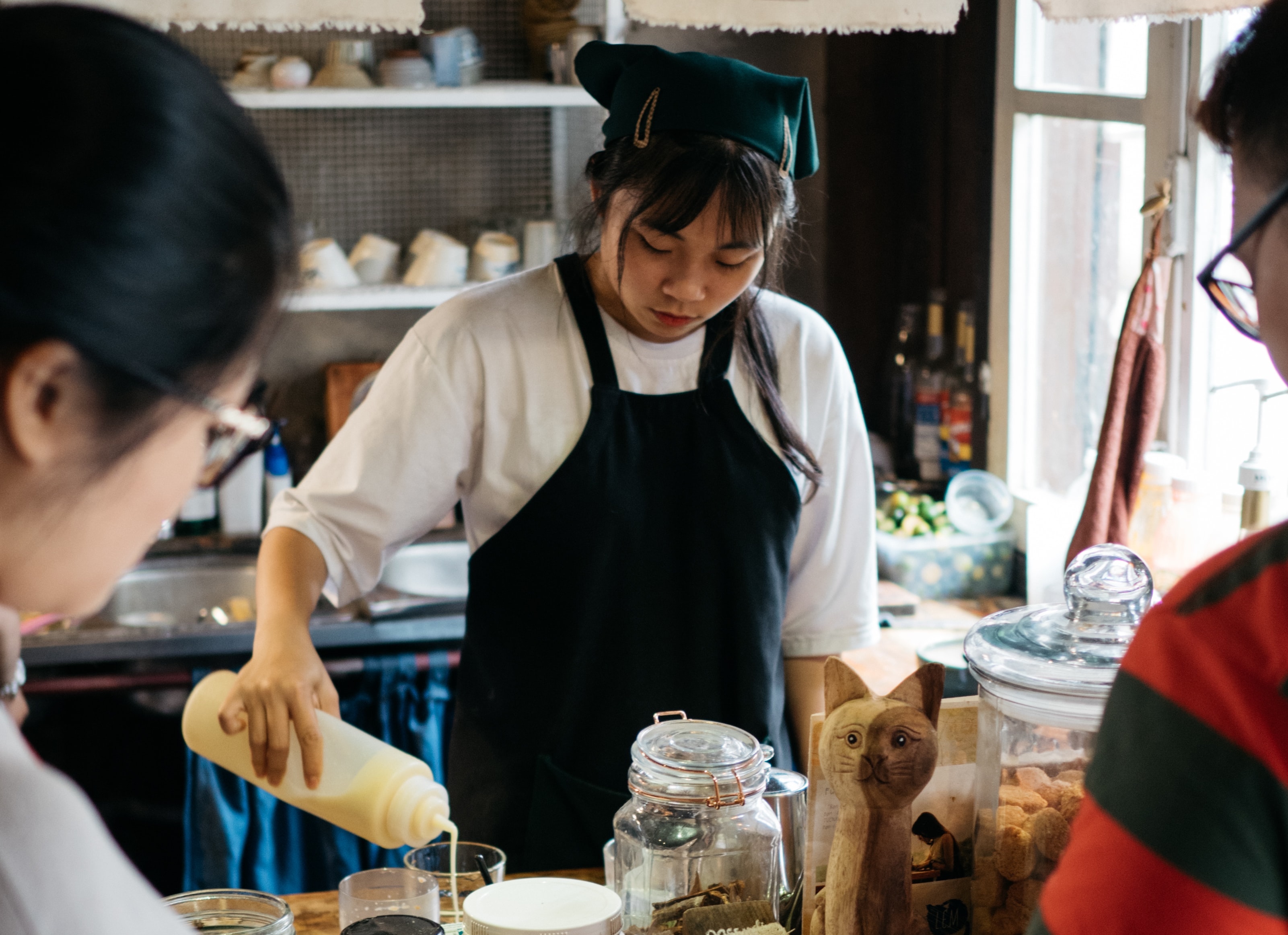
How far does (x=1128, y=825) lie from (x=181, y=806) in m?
2.33

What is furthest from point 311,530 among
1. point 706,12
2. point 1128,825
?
point 1128,825

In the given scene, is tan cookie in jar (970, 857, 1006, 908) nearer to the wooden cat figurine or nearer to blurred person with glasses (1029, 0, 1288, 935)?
the wooden cat figurine

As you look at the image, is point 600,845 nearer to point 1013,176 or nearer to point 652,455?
point 652,455

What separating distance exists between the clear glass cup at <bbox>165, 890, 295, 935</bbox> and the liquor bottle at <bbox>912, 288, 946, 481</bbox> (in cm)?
231

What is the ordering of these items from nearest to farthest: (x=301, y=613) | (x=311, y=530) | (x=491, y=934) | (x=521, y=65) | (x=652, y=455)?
1. (x=491, y=934)
2. (x=301, y=613)
3. (x=311, y=530)
4. (x=652, y=455)
5. (x=521, y=65)

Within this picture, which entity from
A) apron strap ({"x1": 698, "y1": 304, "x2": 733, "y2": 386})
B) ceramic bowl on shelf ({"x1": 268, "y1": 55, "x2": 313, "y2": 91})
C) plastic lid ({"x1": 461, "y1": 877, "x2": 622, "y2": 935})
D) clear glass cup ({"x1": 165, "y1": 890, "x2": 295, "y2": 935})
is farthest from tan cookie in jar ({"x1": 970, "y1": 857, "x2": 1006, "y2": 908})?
ceramic bowl on shelf ({"x1": 268, "y1": 55, "x2": 313, "y2": 91})

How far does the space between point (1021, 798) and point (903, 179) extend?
2583 millimetres

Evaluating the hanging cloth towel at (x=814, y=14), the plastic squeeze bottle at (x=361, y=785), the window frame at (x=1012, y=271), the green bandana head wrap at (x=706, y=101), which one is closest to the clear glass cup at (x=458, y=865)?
the plastic squeeze bottle at (x=361, y=785)

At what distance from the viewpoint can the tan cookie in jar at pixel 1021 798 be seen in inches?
38.0

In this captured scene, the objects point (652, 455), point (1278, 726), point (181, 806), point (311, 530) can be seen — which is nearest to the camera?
point (1278, 726)

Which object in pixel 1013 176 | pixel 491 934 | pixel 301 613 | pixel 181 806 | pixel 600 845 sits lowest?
pixel 181 806

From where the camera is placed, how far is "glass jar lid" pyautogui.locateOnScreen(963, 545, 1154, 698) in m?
0.94

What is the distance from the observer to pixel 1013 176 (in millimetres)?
2826

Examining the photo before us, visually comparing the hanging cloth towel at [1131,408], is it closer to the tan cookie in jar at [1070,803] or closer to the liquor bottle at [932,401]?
the liquor bottle at [932,401]
